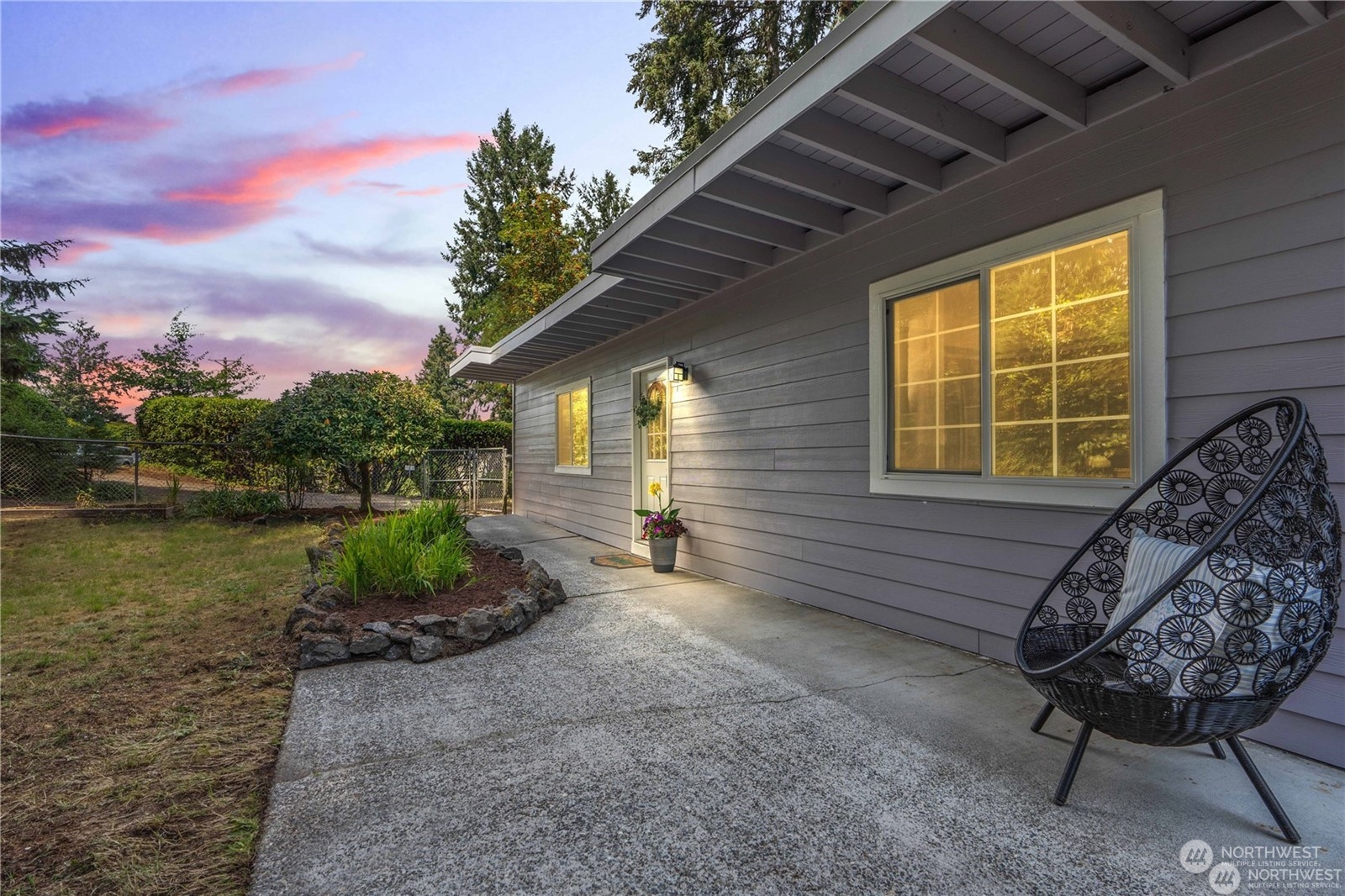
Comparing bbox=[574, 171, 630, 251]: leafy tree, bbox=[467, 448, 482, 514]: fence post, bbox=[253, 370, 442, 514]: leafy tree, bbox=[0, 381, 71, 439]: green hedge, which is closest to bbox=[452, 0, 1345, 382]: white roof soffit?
bbox=[253, 370, 442, 514]: leafy tree

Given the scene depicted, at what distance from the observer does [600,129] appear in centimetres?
1312

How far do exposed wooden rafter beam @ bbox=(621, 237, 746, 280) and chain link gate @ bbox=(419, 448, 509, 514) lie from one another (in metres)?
7.63

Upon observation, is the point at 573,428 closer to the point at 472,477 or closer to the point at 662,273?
the point at 662,273

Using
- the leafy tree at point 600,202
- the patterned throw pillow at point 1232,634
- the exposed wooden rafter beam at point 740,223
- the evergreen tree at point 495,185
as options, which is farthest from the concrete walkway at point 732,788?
the evergreen tree at point 495,185

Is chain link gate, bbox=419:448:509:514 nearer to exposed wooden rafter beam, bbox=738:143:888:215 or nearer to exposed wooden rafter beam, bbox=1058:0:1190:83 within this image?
exposed wooden rafter beam, bbox=738:143:888:215

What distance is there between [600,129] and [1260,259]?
44.0ft

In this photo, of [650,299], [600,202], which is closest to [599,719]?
[650,299]

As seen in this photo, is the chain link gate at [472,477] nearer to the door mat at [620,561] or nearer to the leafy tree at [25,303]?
the door mat at [620,561]

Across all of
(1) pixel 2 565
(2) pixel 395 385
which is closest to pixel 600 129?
(2) pixel 395 385

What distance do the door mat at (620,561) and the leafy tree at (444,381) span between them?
18244 millimetres

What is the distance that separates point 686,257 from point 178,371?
16951 mm

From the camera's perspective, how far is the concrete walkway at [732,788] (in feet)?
4.69

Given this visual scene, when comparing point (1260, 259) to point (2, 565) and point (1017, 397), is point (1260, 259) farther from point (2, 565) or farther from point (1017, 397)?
point (2, 565)

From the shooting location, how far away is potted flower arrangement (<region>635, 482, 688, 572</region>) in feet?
16.9
